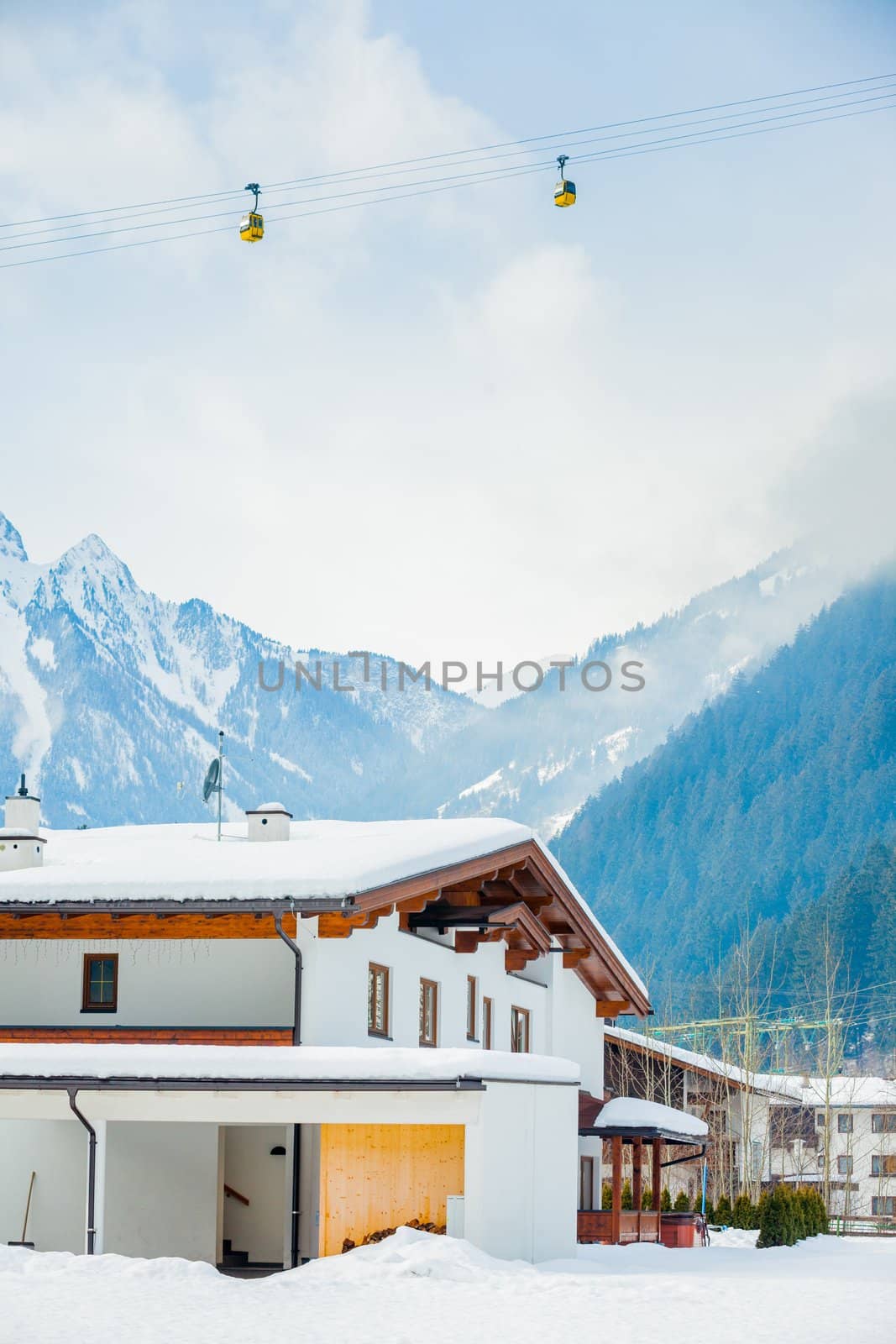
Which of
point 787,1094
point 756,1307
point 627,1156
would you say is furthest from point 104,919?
point 787,1094

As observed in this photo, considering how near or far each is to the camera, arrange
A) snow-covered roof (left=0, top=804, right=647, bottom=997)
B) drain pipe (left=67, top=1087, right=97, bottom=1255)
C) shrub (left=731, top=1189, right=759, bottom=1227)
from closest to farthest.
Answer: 1. drain pipe (left=67, top=1087, right=97, bottom=1255)
2. snow-covered roof (left=0, top=804, right=647, bottom=997)
3. shrub (left=731, top=1189, right=759, bottom=1227)

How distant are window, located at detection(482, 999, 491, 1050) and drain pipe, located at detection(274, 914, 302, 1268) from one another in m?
6.47

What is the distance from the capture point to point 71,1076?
19219 millimetres

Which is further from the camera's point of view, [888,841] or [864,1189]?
[888,841]

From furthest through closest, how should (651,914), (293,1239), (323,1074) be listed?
1. (651,914)
2. (293,1239)
3. (323,1074)

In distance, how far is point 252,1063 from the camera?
19.1 metres

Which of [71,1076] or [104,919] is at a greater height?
[104,919]

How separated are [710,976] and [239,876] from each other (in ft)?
357

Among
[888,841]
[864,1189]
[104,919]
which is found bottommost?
[864,1189]

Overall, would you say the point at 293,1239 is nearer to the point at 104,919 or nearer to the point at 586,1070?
the point at 104,919

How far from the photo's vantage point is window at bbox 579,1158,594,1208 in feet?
106

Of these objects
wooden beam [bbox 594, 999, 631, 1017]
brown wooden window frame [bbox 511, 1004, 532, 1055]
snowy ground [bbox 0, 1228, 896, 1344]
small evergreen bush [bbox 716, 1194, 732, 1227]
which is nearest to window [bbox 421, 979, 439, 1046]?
brown wooden window frame [bbox 511, 1004, 532, 1055]

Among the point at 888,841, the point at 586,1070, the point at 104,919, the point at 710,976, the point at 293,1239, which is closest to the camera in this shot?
the point at 293,1239

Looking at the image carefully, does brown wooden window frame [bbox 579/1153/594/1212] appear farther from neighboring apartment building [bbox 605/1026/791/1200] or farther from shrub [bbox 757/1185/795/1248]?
neighboring apartment building [bbox 605/1026/791/1200]
